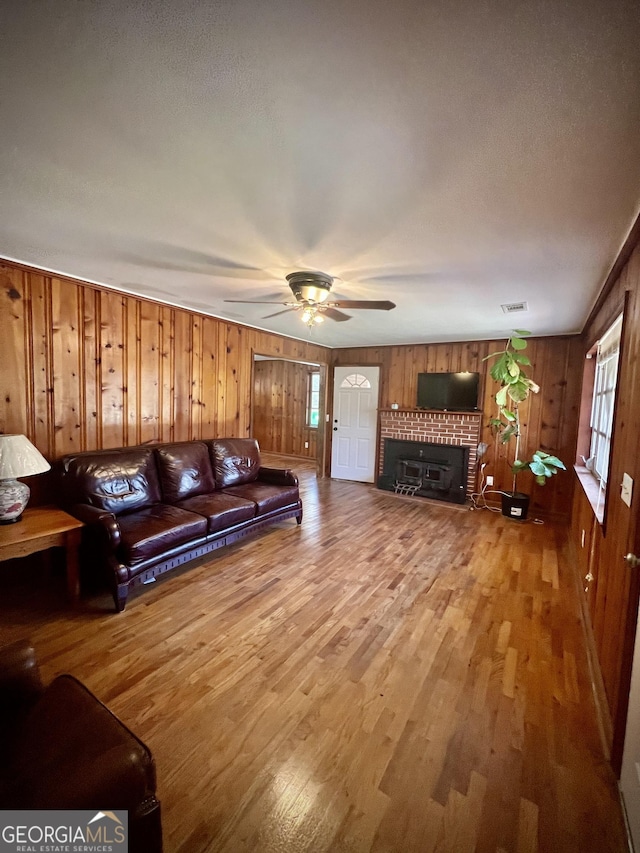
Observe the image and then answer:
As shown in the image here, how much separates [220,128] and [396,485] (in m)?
5.05

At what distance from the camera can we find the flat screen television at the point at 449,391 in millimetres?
5141

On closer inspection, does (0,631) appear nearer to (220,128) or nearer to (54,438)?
(54,438)

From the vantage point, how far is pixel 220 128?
1.25 meters

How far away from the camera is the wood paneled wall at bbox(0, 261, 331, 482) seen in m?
2.76

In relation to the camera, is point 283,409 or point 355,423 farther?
point 283,409

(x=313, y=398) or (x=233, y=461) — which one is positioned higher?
(x=313, y=398)

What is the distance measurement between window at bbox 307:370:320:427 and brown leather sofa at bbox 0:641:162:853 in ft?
22.2

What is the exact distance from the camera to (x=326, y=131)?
1.23 metres

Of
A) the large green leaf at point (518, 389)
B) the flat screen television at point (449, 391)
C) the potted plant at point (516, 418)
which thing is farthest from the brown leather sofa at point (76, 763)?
the flat screen television at point (449, 391)

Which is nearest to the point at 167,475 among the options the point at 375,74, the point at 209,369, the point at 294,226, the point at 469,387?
the point at 209,369

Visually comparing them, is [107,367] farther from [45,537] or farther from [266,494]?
[266,494]

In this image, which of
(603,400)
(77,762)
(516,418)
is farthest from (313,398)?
(77,762)

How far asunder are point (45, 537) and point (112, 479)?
2.36 feet

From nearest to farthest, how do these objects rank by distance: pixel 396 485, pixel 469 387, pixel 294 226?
pixel 294 226, pixel 469 387, pixel 396 485
